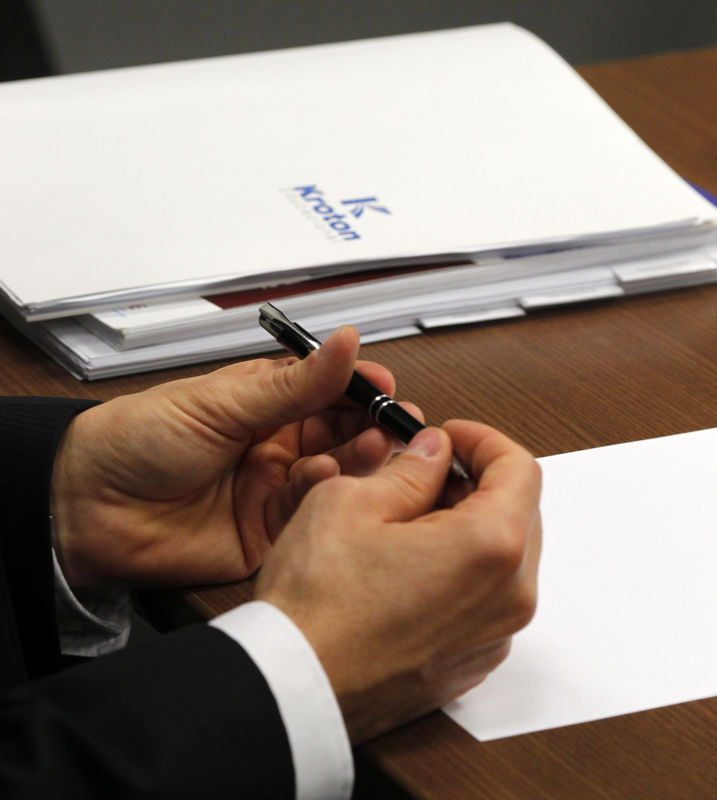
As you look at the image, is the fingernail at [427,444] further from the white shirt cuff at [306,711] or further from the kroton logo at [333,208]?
the kroton logo at [333,208]

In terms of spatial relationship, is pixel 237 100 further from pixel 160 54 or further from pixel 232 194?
pixel 160 54

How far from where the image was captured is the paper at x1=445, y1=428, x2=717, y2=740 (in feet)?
1.69

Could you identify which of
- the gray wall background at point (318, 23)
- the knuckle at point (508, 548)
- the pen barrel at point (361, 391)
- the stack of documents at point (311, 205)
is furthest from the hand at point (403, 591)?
the gray wall background at point (318, 23)

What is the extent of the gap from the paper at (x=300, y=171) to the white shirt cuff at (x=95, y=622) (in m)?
0.20

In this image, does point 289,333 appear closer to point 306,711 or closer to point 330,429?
point 330,429

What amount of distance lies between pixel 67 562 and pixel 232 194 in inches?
13.6

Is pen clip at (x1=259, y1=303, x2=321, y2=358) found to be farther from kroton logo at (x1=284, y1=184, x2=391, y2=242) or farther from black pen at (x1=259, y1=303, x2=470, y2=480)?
kroton logo at (x1=284, y1=184, x2=391, y2=242)

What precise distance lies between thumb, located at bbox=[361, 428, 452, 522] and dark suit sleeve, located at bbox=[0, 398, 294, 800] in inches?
3.9

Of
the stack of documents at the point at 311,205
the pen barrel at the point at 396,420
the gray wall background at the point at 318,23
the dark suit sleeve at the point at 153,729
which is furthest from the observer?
the gray wall background at the point at 318,23

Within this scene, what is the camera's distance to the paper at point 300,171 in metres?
0.77

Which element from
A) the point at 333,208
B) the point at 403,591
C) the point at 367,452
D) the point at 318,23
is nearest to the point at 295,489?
the point at 367,452

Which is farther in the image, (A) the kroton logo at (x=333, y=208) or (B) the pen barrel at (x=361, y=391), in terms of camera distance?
(A) the kroton logo at (x=333, y=208)

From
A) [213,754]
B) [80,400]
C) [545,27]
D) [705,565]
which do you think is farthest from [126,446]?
[545,27]

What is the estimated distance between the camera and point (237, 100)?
978mm
